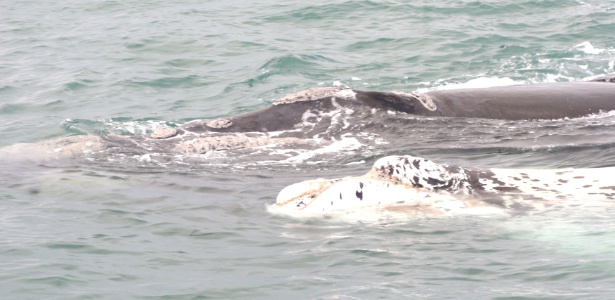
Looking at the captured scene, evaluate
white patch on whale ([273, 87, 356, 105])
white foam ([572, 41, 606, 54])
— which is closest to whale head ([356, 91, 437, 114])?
white patch on whale ([273, 87, 356, 105])

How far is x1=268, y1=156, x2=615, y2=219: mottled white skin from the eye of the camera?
1032 cm

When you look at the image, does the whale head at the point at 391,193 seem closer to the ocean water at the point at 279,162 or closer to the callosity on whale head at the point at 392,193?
the callosity on whale head at the point at 392,193

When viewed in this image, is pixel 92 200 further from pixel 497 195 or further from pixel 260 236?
pixel 497 195

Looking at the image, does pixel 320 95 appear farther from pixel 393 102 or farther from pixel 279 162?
pixel 279 162

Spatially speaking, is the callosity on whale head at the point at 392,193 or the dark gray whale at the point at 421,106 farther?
the dark gray whale at the point at 421,106

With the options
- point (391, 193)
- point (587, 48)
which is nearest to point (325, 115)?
point (391, 193)

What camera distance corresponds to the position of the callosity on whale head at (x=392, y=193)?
10398mm

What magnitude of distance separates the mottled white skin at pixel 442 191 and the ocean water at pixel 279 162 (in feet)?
0.78

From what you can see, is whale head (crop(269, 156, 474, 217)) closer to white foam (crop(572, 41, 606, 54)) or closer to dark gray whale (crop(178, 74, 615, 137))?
dark gray whale (crop(178, 74, 615, 137))

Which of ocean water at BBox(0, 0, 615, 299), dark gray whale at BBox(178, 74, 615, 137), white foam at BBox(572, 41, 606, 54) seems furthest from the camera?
white foam at BBox(572, 41, 606, 54)

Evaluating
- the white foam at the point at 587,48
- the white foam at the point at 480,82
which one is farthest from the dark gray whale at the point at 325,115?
the white foam at the point at 587,48

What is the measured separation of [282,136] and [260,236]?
14.2 feet

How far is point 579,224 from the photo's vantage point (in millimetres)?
9641

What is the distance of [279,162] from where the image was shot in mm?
13328
